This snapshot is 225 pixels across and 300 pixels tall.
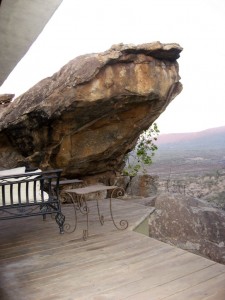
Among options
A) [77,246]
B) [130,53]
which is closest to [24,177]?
[77,246]

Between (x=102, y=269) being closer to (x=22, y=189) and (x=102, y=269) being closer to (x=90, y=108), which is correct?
(x=22, y=189)

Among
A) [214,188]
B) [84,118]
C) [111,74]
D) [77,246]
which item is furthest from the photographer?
[214,188]

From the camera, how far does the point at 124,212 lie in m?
4.32

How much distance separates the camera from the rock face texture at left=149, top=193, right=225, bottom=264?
467cm

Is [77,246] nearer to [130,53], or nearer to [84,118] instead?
[84,118]

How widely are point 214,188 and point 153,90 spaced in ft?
23.1

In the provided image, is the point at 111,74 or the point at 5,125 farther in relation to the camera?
the point at 5,125

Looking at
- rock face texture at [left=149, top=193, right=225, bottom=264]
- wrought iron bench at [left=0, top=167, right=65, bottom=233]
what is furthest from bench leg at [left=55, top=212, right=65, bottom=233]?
rock face texture at [left=149, top=193, right=225, bottom=264]

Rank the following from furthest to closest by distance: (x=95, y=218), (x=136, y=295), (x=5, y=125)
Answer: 1. (x=5, y=125)
2. (x=95, y=218)
3. (x=136, y=295)

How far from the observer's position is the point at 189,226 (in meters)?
4.89

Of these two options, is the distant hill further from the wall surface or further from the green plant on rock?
the wall surface

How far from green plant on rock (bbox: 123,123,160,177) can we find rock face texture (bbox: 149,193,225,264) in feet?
8.51

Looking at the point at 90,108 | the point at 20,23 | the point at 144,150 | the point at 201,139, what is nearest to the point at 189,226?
the point at 90,108

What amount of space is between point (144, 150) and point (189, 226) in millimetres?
3423
